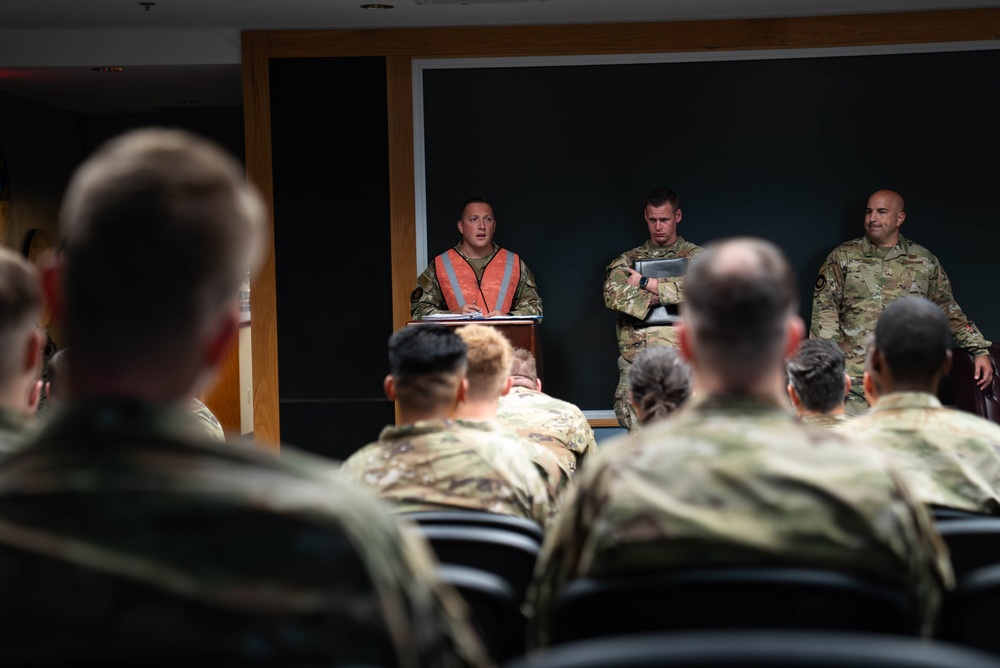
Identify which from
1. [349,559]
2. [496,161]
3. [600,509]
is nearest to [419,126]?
[496,161]

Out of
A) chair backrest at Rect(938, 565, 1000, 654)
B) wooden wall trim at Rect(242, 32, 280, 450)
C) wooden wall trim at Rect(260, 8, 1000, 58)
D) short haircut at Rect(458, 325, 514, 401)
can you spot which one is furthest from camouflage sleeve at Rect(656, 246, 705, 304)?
chair backrest at Rect(938, 565, 1000, 654)

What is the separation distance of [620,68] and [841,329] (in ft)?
7.27

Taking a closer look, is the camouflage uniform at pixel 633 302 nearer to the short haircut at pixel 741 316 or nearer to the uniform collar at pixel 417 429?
the uniform collar at pixel 417 429

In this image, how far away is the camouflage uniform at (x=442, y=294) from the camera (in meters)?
6.59

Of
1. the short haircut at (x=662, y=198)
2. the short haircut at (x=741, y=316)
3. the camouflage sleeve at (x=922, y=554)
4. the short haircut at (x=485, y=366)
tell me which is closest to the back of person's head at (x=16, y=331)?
the short haircut at (x=741, y=316)

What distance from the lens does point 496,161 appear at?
728cm

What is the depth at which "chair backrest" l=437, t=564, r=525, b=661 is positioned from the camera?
5.19ft

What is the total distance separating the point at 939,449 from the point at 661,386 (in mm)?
878

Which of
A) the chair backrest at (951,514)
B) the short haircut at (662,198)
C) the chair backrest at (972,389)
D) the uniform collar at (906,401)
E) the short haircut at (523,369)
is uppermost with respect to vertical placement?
the short haircut at (662,198)

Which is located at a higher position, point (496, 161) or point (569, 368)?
point (496, 161)

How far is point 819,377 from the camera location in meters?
3.04

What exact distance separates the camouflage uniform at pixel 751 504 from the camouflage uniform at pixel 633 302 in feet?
15.5

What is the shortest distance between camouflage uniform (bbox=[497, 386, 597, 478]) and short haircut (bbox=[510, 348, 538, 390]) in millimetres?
404

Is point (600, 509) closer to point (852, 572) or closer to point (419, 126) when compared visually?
point (852, 572)
